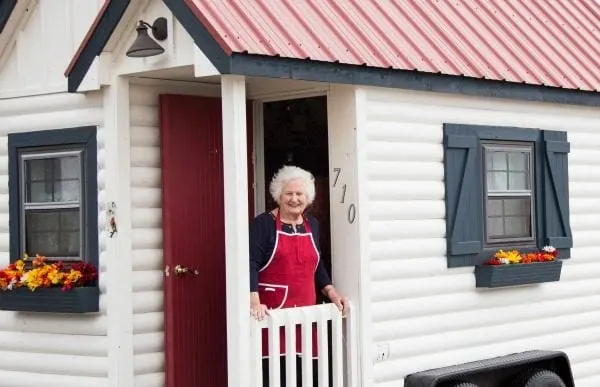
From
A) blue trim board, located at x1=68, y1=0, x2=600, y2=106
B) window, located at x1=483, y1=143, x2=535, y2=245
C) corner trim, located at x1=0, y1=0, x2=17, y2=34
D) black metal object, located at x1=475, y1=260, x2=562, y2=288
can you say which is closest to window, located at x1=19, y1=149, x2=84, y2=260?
blue trim board, located at x1=68, y1=0, x2=600, y2=106

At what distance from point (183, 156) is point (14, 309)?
1683 millimetres

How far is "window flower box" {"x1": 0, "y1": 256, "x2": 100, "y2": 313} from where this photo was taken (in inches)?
340

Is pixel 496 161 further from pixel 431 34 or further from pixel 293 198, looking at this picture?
pixel 293 198

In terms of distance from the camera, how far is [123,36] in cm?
846

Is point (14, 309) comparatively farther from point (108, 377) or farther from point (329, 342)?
point (329, 342)

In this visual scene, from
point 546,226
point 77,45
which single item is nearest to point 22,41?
point 77,45

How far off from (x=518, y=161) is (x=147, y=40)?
11.8 ft

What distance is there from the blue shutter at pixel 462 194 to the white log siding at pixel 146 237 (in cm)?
219

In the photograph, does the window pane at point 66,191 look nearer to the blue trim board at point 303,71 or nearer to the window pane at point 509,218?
the blue trim board at point 303,71

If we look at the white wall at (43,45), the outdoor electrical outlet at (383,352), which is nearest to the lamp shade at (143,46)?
the white wall at (43,45)

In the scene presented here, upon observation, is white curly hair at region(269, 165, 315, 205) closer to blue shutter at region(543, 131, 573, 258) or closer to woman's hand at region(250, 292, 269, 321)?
woman's hand at region(250, 292, 269, 321)

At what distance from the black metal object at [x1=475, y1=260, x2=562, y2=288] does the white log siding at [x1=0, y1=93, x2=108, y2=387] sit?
9.64ft

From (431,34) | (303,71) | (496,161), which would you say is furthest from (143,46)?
(496,161)

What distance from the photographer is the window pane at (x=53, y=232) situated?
896cm
